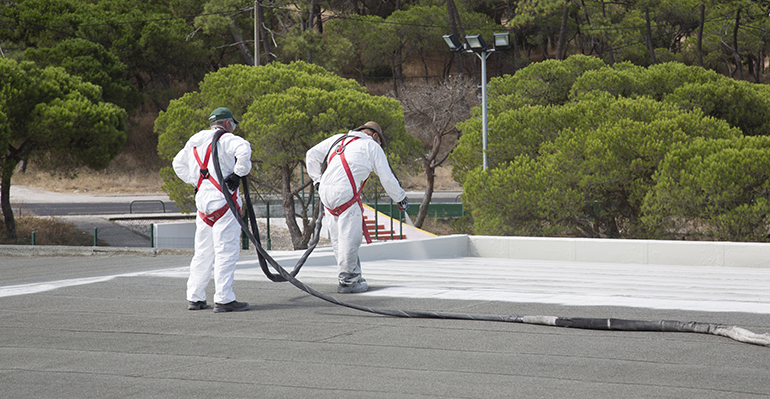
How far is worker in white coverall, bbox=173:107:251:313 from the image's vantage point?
6004mm

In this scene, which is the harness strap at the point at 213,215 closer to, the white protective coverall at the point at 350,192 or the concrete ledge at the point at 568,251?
the white protective coverall at the point at 350,192

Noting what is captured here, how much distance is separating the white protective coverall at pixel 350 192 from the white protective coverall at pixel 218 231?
90 centimetres

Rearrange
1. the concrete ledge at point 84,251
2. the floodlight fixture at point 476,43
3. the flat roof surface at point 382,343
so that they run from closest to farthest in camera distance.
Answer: the flat roof surface at point 382,343 → the concrete ledge at point 84,251 → the floodlight fixture at point 476,43

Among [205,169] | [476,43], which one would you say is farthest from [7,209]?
[205,169]

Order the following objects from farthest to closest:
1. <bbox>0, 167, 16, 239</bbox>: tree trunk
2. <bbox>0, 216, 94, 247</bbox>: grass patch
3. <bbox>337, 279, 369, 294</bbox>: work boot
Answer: <bbox>0, 167, 16, 239</bbox>: tree trunk < <bbox>0, 216, 94, 247</bbox>: grass patch < <bbox>337, 279, 369, 294</bbox>: work boot

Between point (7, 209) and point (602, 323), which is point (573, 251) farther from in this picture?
point (7, 209)

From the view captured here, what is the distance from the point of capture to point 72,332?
202 inches

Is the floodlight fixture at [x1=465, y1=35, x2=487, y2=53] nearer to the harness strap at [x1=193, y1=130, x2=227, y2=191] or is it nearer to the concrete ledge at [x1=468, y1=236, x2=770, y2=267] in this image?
the concrete ledge at [x1=468, y1=236, x2=770, y2=267]

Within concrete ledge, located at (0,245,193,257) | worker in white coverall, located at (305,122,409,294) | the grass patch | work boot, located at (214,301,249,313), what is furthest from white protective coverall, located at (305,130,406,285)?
the grass patch

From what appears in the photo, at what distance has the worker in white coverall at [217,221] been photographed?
600 cm

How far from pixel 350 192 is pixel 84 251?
7512 millimetres

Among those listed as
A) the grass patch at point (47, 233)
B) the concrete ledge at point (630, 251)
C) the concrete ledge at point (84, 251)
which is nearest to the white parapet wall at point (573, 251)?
the concrete ledge at point (630, 251)

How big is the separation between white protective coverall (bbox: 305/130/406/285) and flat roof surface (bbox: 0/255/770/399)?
1.18 ft

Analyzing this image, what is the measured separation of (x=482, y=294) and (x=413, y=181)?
4309 centimetres
